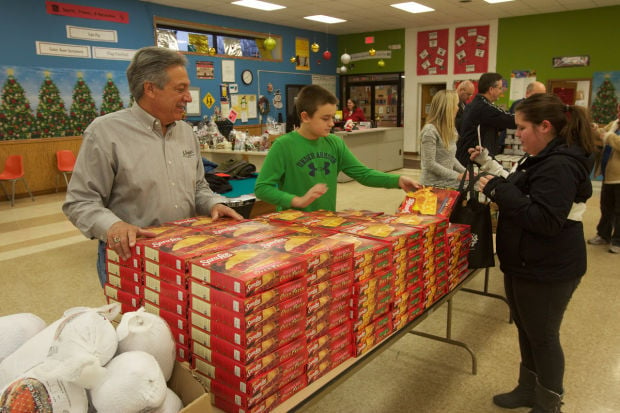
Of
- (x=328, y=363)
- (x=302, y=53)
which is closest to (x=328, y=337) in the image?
(x=328, y=363)

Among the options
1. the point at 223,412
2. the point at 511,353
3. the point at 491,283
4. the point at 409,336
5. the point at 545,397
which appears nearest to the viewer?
the point at 223,412

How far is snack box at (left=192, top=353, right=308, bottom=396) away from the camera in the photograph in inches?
44.4

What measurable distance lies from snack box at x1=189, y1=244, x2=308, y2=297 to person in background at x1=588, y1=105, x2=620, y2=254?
176 inches

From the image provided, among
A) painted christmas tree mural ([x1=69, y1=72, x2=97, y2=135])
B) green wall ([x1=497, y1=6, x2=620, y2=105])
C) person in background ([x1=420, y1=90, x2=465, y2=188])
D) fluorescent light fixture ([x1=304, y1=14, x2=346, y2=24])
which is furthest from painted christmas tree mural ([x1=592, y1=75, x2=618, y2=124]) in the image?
painted christmas tree mural ([x1=69, y1=72, x2=97, y2=135])

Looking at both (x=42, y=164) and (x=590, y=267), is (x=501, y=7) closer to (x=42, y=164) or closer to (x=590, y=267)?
(x=590, y=267)

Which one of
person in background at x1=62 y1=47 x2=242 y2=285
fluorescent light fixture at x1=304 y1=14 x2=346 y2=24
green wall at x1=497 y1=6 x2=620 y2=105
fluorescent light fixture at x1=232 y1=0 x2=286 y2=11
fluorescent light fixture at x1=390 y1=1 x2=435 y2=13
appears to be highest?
fluorescent light fixture at x1=304 y1=14 x2=346 y2=24

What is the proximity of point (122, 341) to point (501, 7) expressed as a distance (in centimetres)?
1123

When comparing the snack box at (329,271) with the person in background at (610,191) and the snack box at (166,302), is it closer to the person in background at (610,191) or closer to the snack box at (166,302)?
the snack box at (166,302)

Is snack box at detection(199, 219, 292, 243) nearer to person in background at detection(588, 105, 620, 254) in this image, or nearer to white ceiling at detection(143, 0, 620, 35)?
person in background at detection(588, 105, 620, 254)

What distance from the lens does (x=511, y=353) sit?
2988 millimetres

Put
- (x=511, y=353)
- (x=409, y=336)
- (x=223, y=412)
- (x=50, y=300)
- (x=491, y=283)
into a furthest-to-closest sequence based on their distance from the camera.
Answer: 1. (x=491, y=283)
2. (x=50, y=300)
3. (x=409, y=336)
4. (x=511, y=353)
5. (x=223, y=412)

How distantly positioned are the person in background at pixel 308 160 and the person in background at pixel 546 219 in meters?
0.53

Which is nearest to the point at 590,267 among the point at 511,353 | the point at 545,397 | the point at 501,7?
the point at 511,353

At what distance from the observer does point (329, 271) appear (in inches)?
51.8
